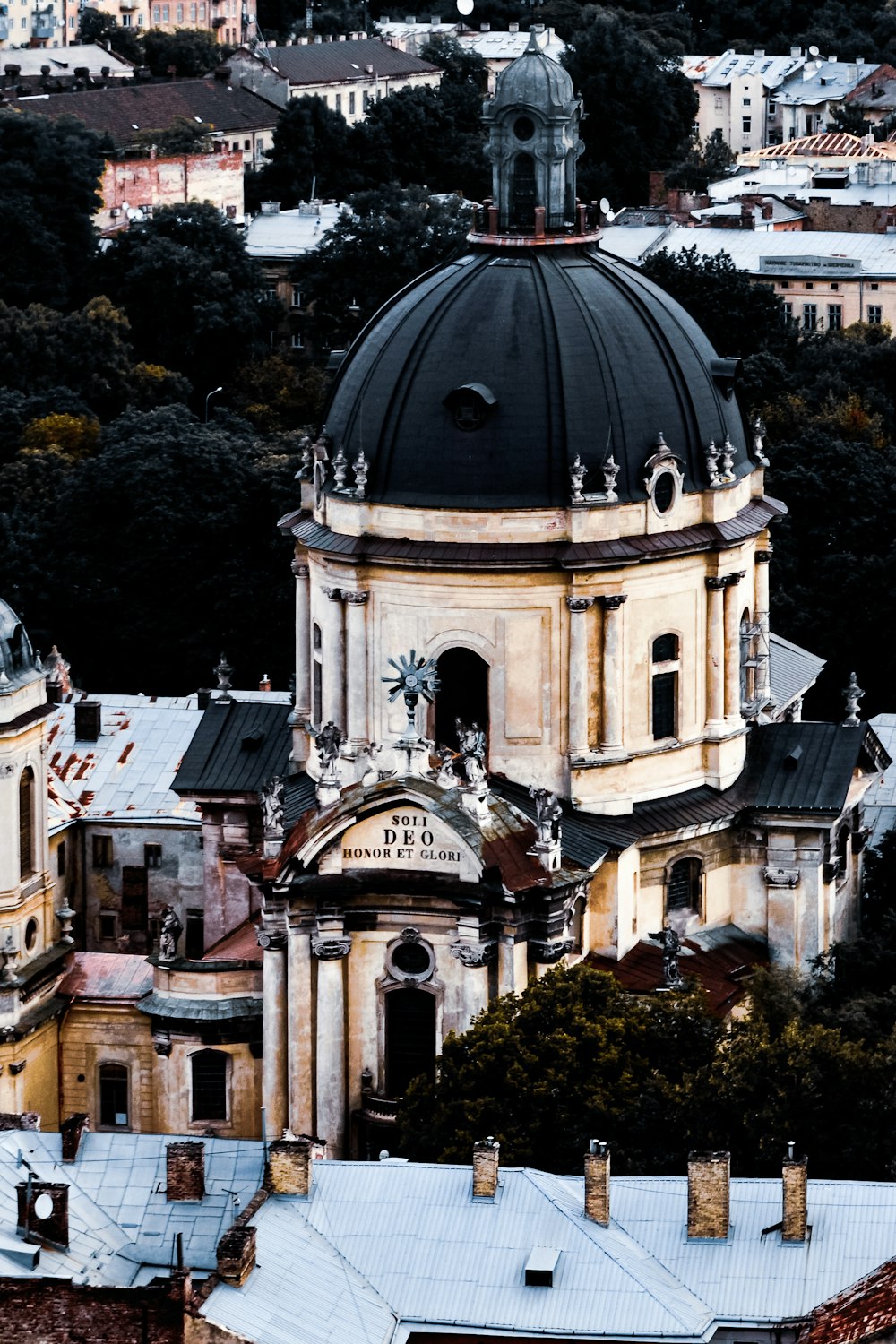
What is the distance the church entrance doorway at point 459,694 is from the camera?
4001 inches

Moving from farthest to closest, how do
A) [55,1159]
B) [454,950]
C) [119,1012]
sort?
[119,1012] < [454,950] < [55,1159]

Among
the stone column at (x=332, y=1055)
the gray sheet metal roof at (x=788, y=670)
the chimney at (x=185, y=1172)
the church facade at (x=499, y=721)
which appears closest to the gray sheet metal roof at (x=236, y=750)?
the church facade at (x=499, y=721)

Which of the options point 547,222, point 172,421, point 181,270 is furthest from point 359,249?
point 547,222

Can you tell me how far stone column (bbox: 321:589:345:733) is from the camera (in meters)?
103

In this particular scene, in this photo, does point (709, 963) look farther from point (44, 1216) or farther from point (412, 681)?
point (44, 1216)

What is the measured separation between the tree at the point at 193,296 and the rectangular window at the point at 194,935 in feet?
225

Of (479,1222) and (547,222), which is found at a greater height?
(547,222)

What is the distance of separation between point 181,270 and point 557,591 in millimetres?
90429

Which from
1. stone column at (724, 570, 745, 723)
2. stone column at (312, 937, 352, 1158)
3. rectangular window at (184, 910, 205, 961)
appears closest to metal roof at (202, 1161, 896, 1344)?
stone column at (312, 937, 352, 1158)

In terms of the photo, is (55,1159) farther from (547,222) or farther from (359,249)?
(359,249)

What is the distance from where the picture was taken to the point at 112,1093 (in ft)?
346

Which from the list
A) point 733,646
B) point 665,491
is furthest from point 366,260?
point 665,491

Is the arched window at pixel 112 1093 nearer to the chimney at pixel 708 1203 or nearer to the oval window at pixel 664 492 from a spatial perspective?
the oval window at pixel 664 492

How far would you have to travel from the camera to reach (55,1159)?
89.1 meters
